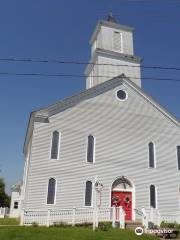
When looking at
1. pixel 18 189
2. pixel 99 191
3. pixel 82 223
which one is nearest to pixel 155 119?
pixel 99 191

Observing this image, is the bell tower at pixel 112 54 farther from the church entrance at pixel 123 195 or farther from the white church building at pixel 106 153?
the church entrance at pixel 123 195

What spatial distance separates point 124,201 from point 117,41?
1623 centimetres

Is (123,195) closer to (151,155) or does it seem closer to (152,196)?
(152,196)

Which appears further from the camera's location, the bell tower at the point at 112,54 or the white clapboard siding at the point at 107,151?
the bell tower at the point at 112,54

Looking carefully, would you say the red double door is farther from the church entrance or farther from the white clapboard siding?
the white clapboard siding

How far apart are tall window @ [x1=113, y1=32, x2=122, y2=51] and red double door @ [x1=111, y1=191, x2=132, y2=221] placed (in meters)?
14.7

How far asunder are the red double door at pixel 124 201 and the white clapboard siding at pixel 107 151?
608 millimetres

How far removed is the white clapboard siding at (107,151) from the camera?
79.8ft

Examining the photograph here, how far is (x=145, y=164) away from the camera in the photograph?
27156mm

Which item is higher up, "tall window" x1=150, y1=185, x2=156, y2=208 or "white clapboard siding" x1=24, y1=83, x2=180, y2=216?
"white clapboard siding" x1=24, y1=83, x2=180, y2=216

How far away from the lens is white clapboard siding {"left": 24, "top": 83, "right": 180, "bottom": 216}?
79.8 feet

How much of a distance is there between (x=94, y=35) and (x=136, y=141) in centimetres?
1406

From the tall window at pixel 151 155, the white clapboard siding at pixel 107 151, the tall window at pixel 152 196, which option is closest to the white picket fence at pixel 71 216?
the white clapboard siding at pixel 107 151

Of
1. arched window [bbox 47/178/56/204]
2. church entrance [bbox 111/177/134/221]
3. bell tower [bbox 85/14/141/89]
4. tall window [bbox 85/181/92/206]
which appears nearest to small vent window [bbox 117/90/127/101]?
bell tower [bbox 85/14/141/89]
